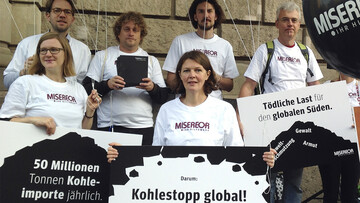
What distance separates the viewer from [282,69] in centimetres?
459

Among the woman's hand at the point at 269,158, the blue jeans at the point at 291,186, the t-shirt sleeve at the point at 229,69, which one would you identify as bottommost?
the blue jeans at the point at 291,186

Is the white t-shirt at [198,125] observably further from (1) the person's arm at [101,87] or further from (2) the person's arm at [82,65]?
(2) the person's arm at [82,65]

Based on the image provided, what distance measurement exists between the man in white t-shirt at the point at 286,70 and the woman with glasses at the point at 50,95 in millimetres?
1477

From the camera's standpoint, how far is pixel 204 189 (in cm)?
322

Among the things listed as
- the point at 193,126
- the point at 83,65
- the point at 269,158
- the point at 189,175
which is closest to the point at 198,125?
the point at 193,126

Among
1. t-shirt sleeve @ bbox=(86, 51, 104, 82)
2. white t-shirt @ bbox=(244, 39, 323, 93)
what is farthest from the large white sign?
t-shirt sleeve @ bbox=(86, 51, 104, 82)

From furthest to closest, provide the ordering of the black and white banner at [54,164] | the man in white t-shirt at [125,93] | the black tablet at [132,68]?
the man in white t-shirt at [125,93] < the black tablet at [132,68] < the black and white banner at [54,164]

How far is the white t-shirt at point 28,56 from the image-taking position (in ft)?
14.2

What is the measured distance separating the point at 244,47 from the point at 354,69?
12.3 feet

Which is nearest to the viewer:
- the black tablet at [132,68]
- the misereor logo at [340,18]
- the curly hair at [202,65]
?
the misereor logo at [340,18]

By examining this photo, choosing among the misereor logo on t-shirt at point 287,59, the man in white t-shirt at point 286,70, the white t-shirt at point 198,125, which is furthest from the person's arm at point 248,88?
the white t-shirt at point 198,125

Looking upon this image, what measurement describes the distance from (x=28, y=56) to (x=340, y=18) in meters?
2.68

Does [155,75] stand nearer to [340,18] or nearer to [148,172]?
[148,172]

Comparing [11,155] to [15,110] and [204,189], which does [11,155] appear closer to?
[15,110]
